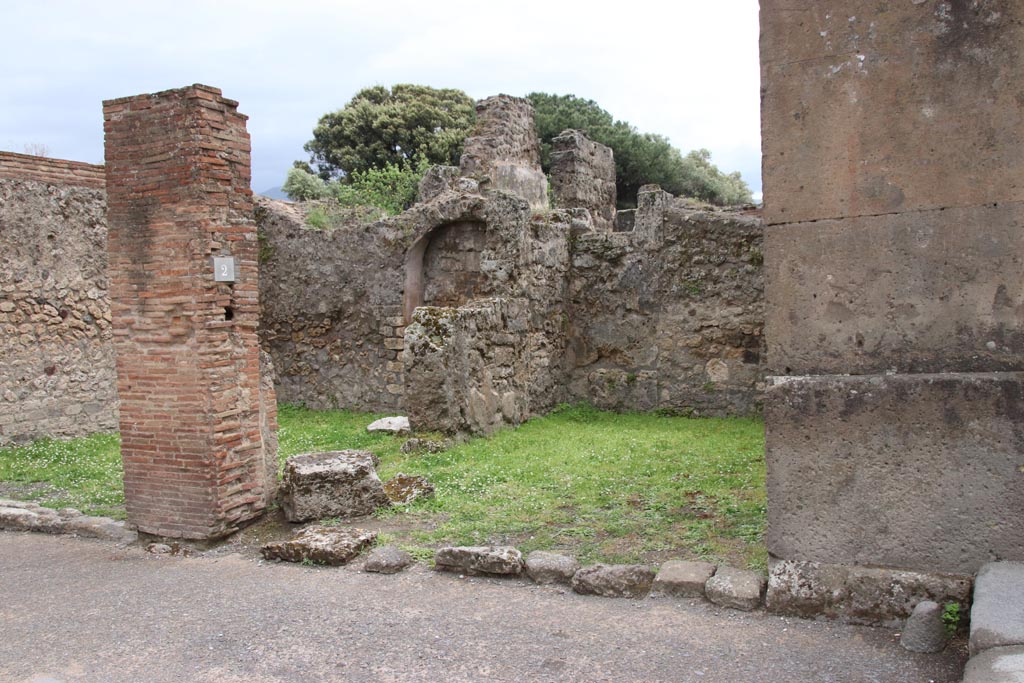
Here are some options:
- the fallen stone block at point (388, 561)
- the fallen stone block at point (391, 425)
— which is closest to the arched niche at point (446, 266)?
the fallen stone block at point (391, 425)

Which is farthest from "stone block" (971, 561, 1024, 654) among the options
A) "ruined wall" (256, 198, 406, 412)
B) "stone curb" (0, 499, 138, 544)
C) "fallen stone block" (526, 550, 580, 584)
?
"ruined wall" (256, 198, 406, 412)

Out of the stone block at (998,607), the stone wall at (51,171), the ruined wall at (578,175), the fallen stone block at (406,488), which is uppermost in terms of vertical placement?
the ruined wall at (578,175)

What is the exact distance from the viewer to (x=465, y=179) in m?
12.8

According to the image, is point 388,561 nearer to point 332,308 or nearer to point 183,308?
point 183,308

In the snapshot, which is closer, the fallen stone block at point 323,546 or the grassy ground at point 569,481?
the fallen stone block at point 323,546

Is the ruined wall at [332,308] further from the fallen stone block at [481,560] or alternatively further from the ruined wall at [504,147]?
the fallen stone block at [481,560]

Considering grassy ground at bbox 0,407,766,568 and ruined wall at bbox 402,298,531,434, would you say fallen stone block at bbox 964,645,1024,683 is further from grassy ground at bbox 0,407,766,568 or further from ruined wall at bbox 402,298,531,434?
ruined wall at bbox 402,298,531,434

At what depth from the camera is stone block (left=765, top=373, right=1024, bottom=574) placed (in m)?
4.03

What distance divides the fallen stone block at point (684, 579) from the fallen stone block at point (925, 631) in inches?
40.1

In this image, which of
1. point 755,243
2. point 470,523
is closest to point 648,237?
point 755,243

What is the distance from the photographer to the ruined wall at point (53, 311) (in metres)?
9.71

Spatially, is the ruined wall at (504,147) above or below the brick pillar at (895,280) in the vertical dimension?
above

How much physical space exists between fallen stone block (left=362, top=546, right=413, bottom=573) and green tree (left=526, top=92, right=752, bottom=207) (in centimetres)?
2712

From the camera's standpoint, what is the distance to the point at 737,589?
14.5 ft
